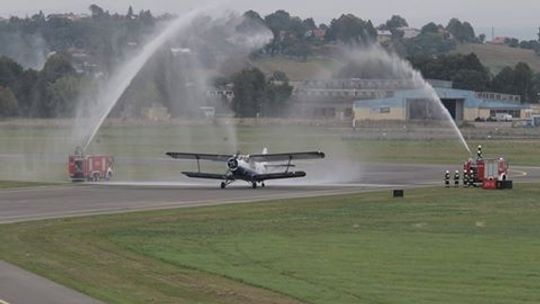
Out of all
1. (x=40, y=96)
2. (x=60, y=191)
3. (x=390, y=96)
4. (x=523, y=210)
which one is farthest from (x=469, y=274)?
(x=390, y=96)

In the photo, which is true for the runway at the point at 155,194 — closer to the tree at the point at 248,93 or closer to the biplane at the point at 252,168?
the biplane at the point at 252,168

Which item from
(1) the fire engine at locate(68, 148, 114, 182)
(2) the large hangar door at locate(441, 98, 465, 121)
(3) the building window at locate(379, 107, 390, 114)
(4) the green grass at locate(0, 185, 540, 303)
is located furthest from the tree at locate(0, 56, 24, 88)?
(4) the green grass at locate(0, 185, 540, 303)

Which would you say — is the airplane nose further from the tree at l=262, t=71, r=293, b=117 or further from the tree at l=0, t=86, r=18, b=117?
the tree at l=262, t=71, r=293, b=117

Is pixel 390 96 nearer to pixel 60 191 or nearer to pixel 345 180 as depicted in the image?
pixel 345 180

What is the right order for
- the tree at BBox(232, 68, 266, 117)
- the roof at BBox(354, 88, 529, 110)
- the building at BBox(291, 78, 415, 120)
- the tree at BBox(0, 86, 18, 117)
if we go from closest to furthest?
→ the tree at BBox(0, 86, 18, 117) → the tree at BBox(232, 68, 266, 117) → the roof at BBox(354, 88, 529, 110) → the building at BBox(291, 78, 415, 120)

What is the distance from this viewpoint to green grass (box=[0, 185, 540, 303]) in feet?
89.6

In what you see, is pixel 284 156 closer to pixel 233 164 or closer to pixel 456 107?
pixel 233 164

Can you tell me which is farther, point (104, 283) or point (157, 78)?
point (157, 78)

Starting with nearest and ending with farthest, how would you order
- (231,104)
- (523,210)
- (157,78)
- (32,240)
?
(32,240) < (523,210) < (157,78) < (231,104)

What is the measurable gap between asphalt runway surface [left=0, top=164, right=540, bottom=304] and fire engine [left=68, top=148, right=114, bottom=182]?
3.17 meters

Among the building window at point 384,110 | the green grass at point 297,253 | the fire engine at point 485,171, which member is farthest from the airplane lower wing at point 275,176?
the building window at point 384,110

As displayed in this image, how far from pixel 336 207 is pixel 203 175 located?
1708 centimetres

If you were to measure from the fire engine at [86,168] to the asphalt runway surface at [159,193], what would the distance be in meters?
3.17

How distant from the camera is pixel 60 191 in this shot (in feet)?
202
